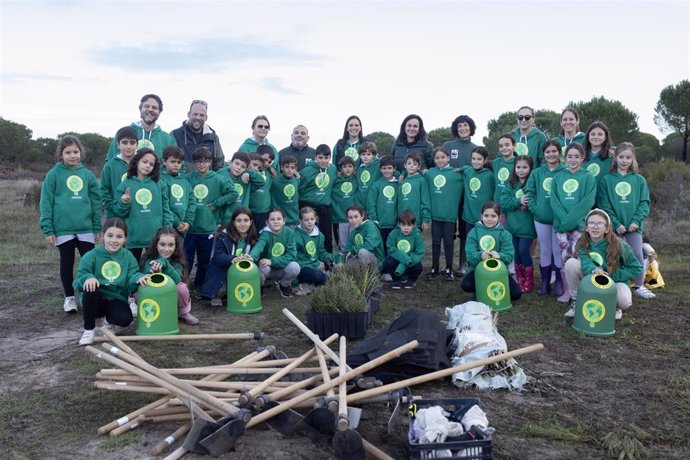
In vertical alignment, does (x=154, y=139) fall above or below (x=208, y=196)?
above

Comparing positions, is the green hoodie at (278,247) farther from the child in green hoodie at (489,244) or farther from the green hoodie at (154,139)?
the child in green hoodie at (489,244)

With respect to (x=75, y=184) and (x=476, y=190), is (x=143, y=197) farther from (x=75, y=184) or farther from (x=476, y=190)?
(x=476, y=190)

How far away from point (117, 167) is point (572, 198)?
489 cm

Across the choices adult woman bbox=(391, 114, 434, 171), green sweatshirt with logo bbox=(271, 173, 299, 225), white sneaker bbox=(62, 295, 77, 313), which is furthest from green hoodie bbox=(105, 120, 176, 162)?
adult woman bbox=(391, 114, 434, 171)

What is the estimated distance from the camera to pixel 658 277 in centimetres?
777

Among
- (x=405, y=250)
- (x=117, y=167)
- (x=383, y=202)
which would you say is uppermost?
(x=117, y=167)

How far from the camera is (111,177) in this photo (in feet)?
21.6

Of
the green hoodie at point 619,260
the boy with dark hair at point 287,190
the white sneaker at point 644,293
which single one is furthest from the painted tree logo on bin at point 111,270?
the white sneaker at point 644,293

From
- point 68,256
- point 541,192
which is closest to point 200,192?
point 68,256

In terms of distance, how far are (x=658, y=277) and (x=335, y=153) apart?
4.52 meters

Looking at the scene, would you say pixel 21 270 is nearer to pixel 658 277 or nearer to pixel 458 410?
pixel 458 410

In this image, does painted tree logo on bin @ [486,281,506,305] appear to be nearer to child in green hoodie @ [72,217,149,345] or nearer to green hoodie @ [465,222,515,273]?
green hoodie @ [465,222,515,273]

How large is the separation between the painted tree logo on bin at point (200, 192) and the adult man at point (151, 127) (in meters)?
0.54

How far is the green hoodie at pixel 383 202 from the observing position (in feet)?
26.8
